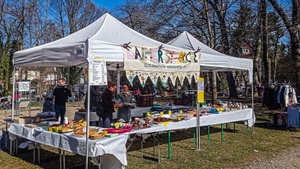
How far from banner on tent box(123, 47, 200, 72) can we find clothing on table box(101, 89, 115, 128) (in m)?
1.05

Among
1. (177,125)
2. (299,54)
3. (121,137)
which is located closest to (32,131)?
(121,137)

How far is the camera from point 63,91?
27.6 feet

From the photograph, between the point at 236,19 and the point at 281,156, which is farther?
the point at 236,19

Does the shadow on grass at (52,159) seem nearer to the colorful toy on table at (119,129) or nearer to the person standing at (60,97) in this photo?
the colorful toy on table at (119,129)

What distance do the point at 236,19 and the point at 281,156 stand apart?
10580 mm

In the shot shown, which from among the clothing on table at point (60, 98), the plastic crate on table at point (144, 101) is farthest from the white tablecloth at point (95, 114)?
the plastic crate on table at point (144, 101)

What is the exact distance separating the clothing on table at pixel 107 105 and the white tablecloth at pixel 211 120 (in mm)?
1174

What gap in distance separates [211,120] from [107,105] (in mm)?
2668

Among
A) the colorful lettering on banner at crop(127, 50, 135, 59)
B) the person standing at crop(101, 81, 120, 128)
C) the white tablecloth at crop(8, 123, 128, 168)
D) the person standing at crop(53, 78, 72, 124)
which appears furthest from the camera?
the person standing at crop(53, 78, 72, 124)

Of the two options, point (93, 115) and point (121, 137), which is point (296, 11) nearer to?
point (93, 115)

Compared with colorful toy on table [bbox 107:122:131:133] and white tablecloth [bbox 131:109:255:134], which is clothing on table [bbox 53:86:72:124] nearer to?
colorful toy on table [bbox 107:122:131:133]

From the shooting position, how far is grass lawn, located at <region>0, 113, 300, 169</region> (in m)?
5.72

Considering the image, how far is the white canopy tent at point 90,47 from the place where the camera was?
472cm

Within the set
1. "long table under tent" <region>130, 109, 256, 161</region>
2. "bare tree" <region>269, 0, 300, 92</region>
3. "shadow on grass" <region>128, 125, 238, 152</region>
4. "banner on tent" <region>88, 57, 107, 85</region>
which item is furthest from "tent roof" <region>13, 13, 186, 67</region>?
"bare tree" <region>269, 0, 300, 92</region>
